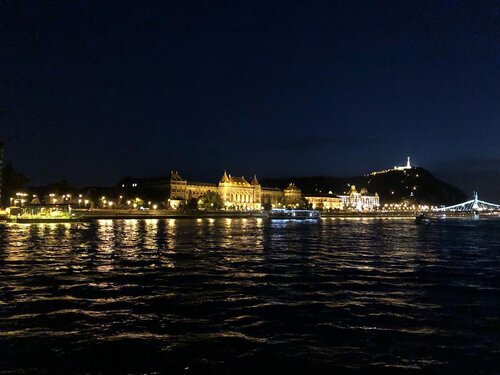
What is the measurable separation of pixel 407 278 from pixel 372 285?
3.09 meters

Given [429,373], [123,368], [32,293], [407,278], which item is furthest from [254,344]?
[407,278]

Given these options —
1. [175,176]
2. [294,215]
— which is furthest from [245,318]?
[175,176]

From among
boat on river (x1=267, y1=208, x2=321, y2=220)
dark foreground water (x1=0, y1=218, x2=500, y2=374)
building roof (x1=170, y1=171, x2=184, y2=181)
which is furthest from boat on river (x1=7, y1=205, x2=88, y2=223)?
building roof (x1=170, y1=171, x2=184, y2=181)

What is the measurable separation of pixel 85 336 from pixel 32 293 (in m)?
6.38

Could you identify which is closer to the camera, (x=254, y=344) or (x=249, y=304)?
(x=254, y=344)

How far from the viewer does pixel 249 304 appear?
15164mm

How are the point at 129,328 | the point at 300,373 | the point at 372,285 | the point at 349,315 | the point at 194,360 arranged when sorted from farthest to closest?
the point at 372,285 < the point at 349,315 < the point at 129,328 < the point at 194,360 < the point at 300,373

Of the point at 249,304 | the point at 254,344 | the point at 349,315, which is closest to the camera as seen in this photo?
the point at 254,344

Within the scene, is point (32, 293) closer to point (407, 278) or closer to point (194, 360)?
point (194, 360)

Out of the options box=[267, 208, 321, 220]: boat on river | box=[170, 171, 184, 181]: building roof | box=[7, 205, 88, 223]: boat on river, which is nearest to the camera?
box=[7, 205, 88, 223]: boat on river

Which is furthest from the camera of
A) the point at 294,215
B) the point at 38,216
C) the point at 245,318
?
the point at 294,215

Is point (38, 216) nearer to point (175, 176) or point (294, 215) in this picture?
point (294, 215)

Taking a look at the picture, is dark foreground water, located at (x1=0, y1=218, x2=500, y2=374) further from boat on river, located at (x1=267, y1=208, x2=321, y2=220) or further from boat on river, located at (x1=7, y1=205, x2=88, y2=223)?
boat on river, located at (x1=267, y1=208, x2=321, y2=220)

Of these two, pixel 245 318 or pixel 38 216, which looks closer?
pixel 245 318
